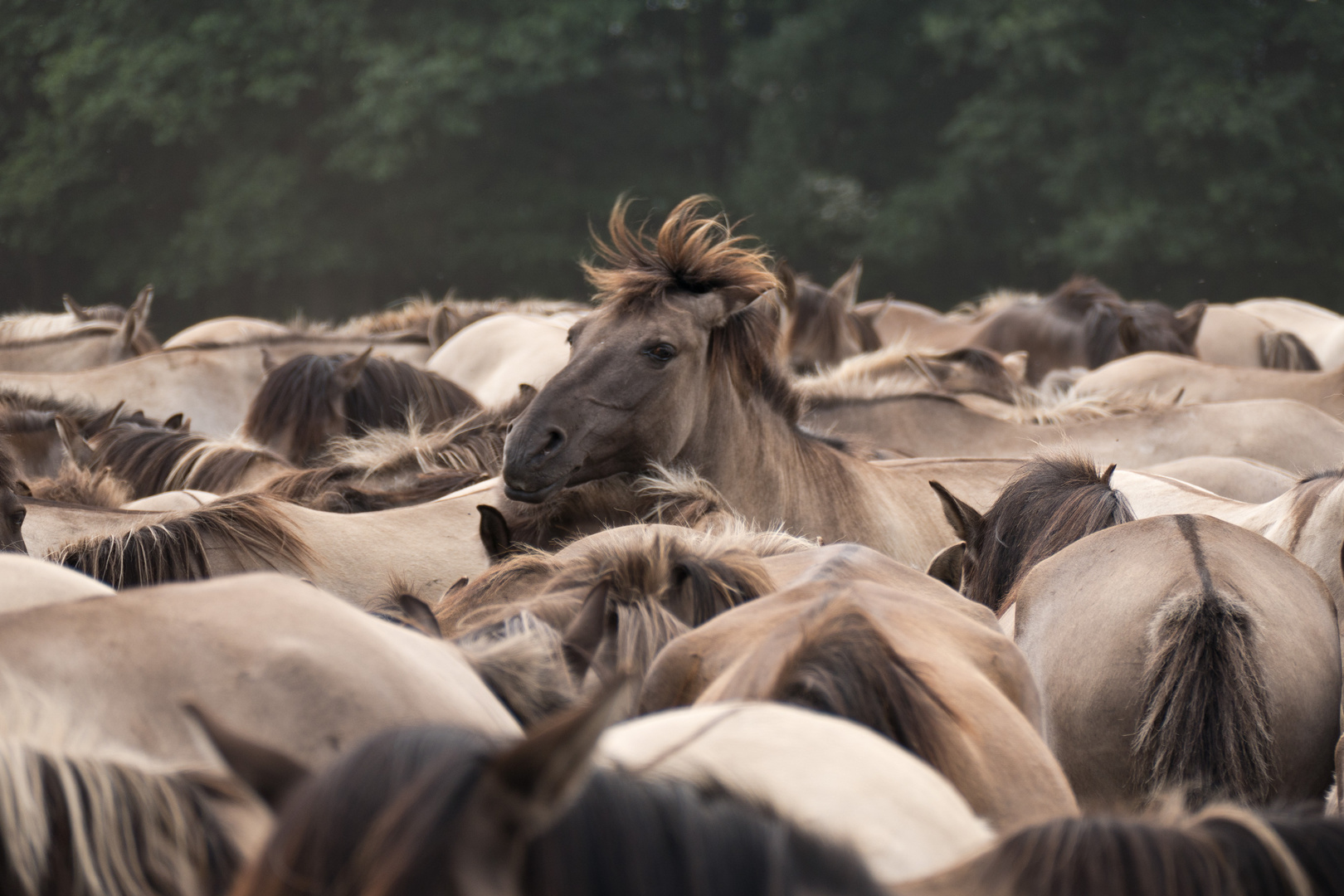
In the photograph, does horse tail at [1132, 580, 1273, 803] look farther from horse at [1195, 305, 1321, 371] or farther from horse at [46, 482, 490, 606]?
horse at [1195, 305, 1321, 371]

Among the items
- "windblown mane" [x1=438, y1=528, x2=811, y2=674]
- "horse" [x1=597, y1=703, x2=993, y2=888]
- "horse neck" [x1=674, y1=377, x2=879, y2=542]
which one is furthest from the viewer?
"horse neck" [x1=674, y1=377, x2=879, y2=542]

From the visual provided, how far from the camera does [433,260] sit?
19.6 meters

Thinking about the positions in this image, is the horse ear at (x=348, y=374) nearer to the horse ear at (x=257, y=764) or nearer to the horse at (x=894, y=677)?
the horse at (x=894, y=677)

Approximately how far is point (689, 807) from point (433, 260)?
63.9ft

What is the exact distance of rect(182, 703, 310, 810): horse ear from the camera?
89 centimetres

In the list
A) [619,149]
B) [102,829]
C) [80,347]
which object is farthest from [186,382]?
[619,149]

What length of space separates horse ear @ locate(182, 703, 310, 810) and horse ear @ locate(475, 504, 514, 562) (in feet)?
6.06

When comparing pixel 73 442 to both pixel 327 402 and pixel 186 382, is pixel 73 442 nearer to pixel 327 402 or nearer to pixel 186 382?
pixel 327 402

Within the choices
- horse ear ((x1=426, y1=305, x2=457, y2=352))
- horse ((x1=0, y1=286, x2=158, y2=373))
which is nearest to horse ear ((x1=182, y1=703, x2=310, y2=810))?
horse ((x1=0, y1=286, x2=158, y2=373))

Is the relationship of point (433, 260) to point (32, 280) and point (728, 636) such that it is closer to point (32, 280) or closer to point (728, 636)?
point (32, 280)

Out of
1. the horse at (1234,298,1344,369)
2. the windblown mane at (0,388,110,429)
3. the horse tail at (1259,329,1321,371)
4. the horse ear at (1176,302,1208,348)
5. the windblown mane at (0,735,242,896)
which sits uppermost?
the windblown mane at (0,735,242,896)

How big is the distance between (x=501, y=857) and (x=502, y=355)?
617 centimetres

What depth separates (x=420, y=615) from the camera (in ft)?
6.11

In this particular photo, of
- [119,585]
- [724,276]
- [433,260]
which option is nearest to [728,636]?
[119,585]
